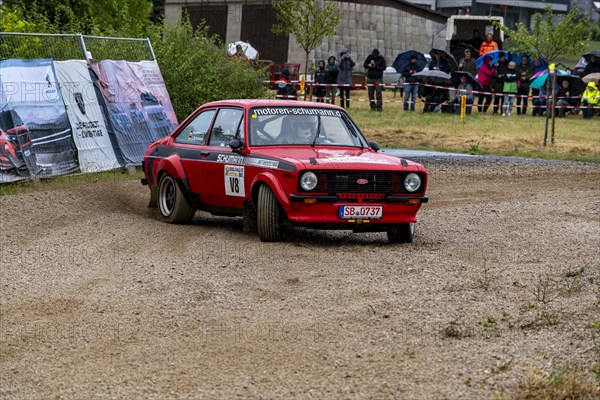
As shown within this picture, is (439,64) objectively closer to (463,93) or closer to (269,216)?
(463,93)

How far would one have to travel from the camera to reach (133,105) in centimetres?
1808

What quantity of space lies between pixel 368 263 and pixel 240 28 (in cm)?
3891

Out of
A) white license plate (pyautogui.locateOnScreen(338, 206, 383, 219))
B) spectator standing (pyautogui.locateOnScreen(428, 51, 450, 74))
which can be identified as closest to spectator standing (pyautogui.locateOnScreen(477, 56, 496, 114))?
spectator standing (pyautogui.locateOnScreen(428, 51, 450, 74))

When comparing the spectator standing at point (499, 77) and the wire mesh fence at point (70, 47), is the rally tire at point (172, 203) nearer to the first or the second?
the wire mesh fence at point (70, 47)

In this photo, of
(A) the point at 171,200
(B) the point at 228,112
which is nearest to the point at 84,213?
(A) the point at 171,200

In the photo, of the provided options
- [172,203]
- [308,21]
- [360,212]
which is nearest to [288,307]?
[360,212]

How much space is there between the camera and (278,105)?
40.5 ft

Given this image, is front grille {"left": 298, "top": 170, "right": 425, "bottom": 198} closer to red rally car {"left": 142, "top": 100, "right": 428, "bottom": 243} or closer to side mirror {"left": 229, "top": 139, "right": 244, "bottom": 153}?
red rally car {"left": 142, "top": 100, "right": 428, "bottom": 243}

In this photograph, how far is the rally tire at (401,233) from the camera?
448 inches

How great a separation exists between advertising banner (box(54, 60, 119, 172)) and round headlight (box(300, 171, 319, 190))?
6.73 metres

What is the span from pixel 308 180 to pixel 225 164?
142 centimetres

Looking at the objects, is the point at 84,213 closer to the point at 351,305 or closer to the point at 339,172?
the point at 339,172

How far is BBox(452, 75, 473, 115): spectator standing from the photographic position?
107ft

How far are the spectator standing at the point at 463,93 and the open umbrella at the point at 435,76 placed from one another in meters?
0.46
